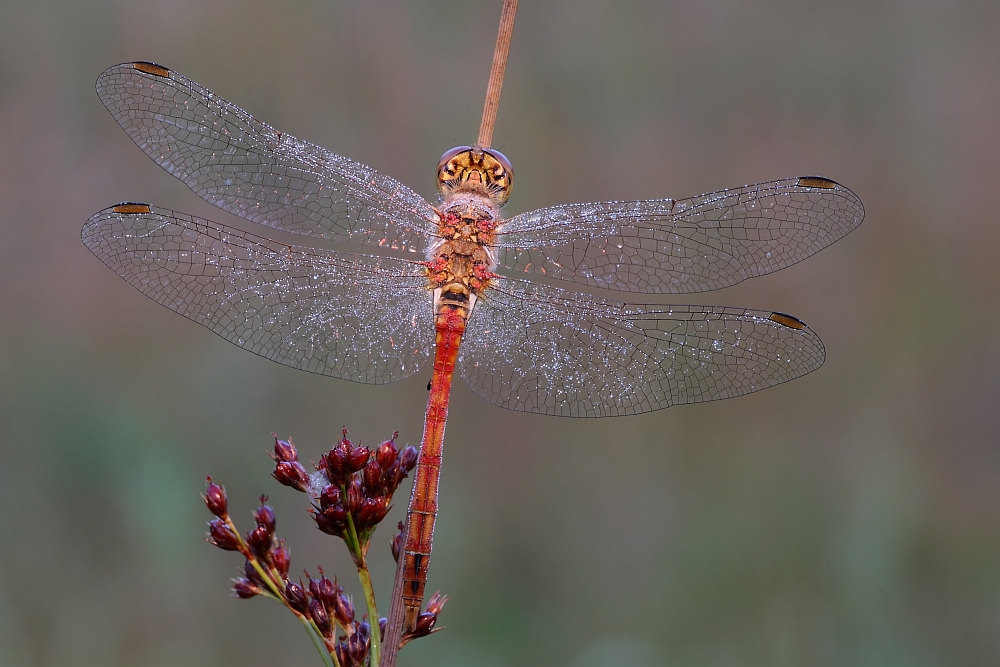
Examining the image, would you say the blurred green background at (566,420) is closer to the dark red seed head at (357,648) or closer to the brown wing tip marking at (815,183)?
the dark red seed head at (357,648)

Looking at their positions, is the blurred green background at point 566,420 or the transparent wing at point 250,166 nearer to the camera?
the transparent wing at point 250,166

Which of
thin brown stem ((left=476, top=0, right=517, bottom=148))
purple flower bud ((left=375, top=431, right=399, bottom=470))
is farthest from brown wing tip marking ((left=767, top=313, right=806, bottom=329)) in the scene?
purple flower bud ((left=375, top=431, right=399, bottom=470))

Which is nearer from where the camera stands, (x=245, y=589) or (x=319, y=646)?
(x=319, y=646)

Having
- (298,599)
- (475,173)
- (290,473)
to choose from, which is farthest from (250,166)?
(298,599)

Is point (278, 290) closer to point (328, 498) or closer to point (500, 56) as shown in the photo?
point (328, 498)

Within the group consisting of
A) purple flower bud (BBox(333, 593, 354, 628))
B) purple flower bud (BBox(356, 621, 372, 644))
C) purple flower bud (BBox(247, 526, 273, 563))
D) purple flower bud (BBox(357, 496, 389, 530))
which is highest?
purple flower bud (BBox(357, 496, 389, 530))

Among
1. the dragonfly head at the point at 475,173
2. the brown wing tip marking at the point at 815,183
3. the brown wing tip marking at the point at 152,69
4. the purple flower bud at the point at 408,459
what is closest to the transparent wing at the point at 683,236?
the brown wing tip marking at the point at 815,183

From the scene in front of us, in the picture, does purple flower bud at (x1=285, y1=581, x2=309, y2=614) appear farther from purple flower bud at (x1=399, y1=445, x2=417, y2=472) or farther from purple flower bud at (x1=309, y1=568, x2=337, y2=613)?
purple flower bud at (x1=399, y1=445, x2=417, y2=472)
